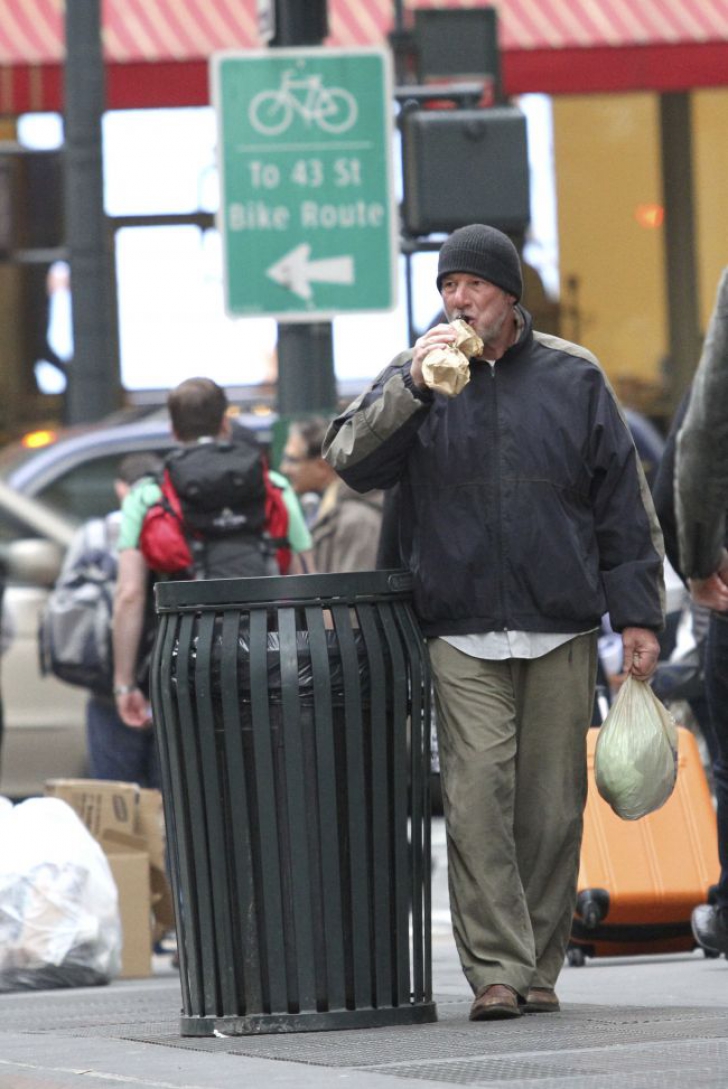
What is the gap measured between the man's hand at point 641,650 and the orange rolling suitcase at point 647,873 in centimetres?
151

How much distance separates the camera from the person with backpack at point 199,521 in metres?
8.01

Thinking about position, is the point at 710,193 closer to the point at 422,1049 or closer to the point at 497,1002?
the point at 497,1002

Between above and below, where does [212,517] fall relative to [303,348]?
below

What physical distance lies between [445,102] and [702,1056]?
5403 mm

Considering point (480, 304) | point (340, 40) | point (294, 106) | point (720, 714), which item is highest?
point (340, 40)

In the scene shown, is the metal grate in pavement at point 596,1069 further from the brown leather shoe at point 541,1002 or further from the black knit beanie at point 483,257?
the black knit beanie at point 483,257

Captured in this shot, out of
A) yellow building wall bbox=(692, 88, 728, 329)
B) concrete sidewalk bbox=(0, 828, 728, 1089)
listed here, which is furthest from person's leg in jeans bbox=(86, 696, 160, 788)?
yellow building wall bbox=(692, 88, 728, 329)

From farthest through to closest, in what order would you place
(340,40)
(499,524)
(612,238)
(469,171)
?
(612,238)
(340,40)
(469,171)
(499,524)

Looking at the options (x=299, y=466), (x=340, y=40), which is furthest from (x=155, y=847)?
(x=340, y=40)

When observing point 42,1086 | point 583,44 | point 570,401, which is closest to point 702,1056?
point 42,1086

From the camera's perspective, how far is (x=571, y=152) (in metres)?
17.2

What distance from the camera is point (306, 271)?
8992 millimetres

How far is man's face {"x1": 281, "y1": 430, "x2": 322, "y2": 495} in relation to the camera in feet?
30.3

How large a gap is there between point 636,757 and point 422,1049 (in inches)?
35.8
